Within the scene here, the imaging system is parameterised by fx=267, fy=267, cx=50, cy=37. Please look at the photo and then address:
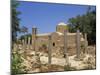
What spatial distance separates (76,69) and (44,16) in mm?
869

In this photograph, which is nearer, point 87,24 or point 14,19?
point 14,19

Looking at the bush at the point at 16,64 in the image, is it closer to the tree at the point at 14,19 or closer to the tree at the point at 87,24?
the tree at the point at 14,19

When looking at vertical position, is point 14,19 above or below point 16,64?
above

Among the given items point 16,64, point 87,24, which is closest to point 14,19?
point 16,64

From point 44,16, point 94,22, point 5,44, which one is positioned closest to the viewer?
point 5,44

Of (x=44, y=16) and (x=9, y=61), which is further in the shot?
(x=44, y=16)

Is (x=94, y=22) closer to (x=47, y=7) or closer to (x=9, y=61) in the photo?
(x=47, y=7)

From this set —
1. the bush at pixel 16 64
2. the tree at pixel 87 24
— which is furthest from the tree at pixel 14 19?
the tree at pixel 87 24

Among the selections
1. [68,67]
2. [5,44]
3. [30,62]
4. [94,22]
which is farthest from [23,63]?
[94,22]

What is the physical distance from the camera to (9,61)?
332 centimetres

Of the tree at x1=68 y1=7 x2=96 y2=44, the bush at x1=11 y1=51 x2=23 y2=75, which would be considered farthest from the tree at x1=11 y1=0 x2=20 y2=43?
the tree at x1=68 y1=7 x2=96 y2=44

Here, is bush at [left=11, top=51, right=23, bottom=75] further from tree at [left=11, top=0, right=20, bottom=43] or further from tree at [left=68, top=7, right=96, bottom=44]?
tree at [left=68, top=7, right=96, bottom=44]

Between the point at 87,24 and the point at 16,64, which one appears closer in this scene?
the point at 16,64

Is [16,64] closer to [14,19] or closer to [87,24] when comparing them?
Result: [14,19]
